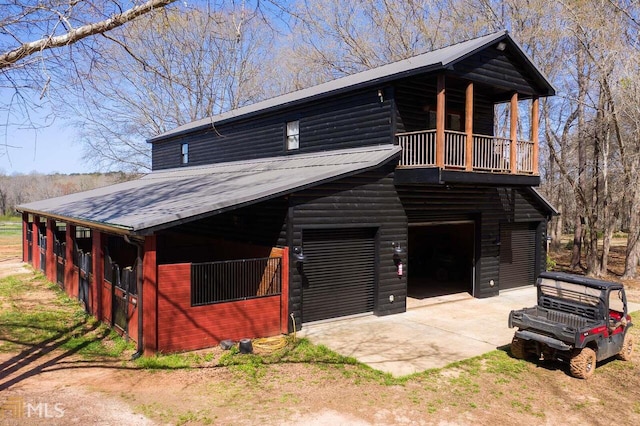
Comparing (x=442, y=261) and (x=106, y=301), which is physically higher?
(x=442, y=261)

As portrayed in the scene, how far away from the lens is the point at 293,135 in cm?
1808


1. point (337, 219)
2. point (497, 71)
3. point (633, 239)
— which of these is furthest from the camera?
point (633, 239)

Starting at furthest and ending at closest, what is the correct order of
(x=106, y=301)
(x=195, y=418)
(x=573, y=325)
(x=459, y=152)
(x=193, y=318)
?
(x=459, y=152) → (x=106, y=301) → (x=193, y=318) → (x=573, y=325) → (x=195, y=418)

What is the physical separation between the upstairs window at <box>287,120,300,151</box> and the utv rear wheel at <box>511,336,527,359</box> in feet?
34.2

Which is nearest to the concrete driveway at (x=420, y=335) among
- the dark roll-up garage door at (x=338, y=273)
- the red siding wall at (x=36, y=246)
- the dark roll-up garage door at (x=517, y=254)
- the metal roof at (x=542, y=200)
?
the dark roll-up garage door at (x=338, y=273)

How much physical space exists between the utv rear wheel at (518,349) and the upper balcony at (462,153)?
454 centimetres

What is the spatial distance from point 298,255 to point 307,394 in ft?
13.5

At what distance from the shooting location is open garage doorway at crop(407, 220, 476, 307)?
703 inches

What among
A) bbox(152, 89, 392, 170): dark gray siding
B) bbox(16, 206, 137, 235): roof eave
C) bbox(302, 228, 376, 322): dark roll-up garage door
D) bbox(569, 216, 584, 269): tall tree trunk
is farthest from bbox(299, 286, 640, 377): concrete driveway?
bbox(569, 216, 584, 269): tall tree trunk

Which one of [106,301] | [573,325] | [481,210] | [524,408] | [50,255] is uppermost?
[481,210]

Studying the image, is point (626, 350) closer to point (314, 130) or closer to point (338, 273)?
point (338, 273)

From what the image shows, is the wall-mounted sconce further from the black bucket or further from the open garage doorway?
the open garage doorway

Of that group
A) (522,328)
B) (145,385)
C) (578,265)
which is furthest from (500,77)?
(578,265)

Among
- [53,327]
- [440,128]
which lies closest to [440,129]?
[440,128]
